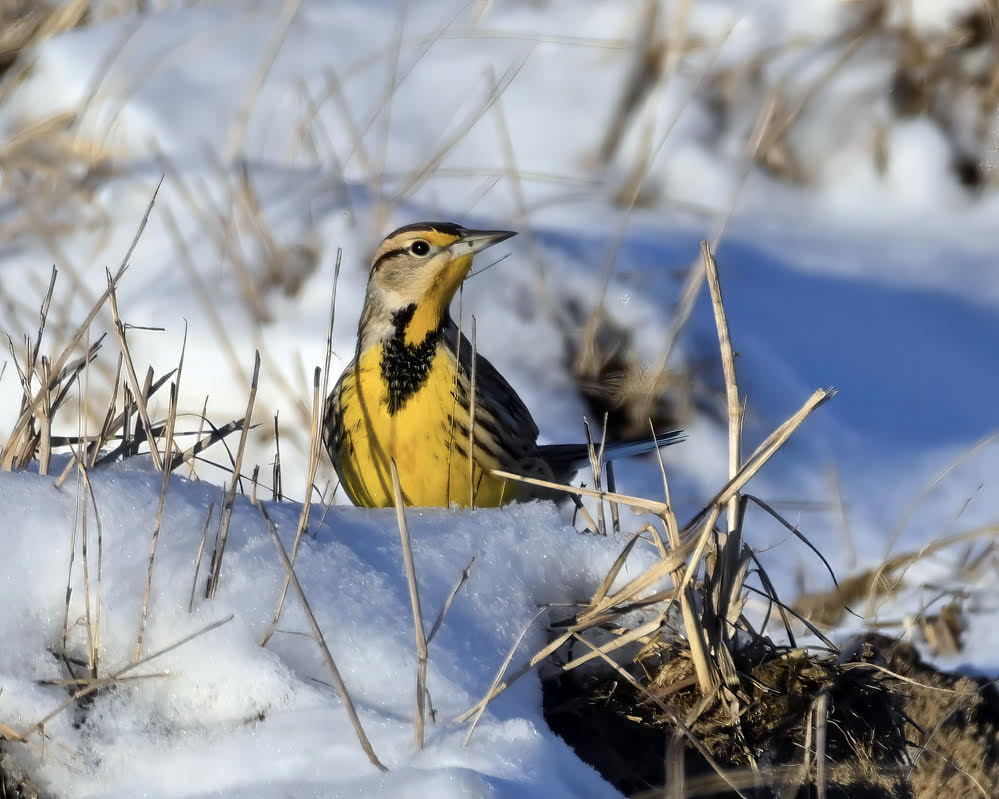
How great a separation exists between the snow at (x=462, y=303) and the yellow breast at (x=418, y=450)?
2.32 ft

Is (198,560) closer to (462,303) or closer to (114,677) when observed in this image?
(114,677)

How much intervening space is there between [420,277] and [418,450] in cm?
58

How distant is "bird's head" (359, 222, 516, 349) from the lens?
3.80 meters

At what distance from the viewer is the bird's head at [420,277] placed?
3.80 m

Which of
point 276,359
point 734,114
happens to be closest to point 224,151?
point 276,359

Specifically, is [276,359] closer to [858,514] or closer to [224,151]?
[224,151]

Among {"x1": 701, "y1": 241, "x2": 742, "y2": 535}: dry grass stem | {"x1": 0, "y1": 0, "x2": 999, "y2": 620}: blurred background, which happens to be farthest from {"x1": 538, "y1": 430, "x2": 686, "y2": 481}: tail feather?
{"x1": 701, "y1": 241, "x2": 742, "y2": 535}: dry grass stem

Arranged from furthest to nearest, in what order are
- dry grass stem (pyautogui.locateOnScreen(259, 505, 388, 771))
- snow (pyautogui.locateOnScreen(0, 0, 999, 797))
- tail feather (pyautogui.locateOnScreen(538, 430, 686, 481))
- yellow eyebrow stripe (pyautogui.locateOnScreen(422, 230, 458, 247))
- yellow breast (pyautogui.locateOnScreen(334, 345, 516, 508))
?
tail feather (pyautogui.locateOnScreen(538, 430, 686, 481)), yellow eyebrow stripe (pyautogui.locateOnScreen(422, 230, 458, 247)), yellow breast (pyautogui.locateOnScreen(334, 345, 516, 508)), snow (pyautogui.locateOnScreen(0, 0, 999, 797)), dry grass stem (pyautogui.locateOnScreen(259, 505, 388, 771))

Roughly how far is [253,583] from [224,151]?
4388 mm

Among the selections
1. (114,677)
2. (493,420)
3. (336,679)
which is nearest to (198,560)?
(114,677)

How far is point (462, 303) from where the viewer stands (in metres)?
5.05

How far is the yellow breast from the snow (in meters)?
0.71

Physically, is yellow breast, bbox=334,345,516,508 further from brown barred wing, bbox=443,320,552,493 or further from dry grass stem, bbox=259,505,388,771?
dry grass stem, bbox=259,505,388,771

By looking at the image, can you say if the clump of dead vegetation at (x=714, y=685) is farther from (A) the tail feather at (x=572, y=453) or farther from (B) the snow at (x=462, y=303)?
(A) the tail feather at (x=572, y=453)
